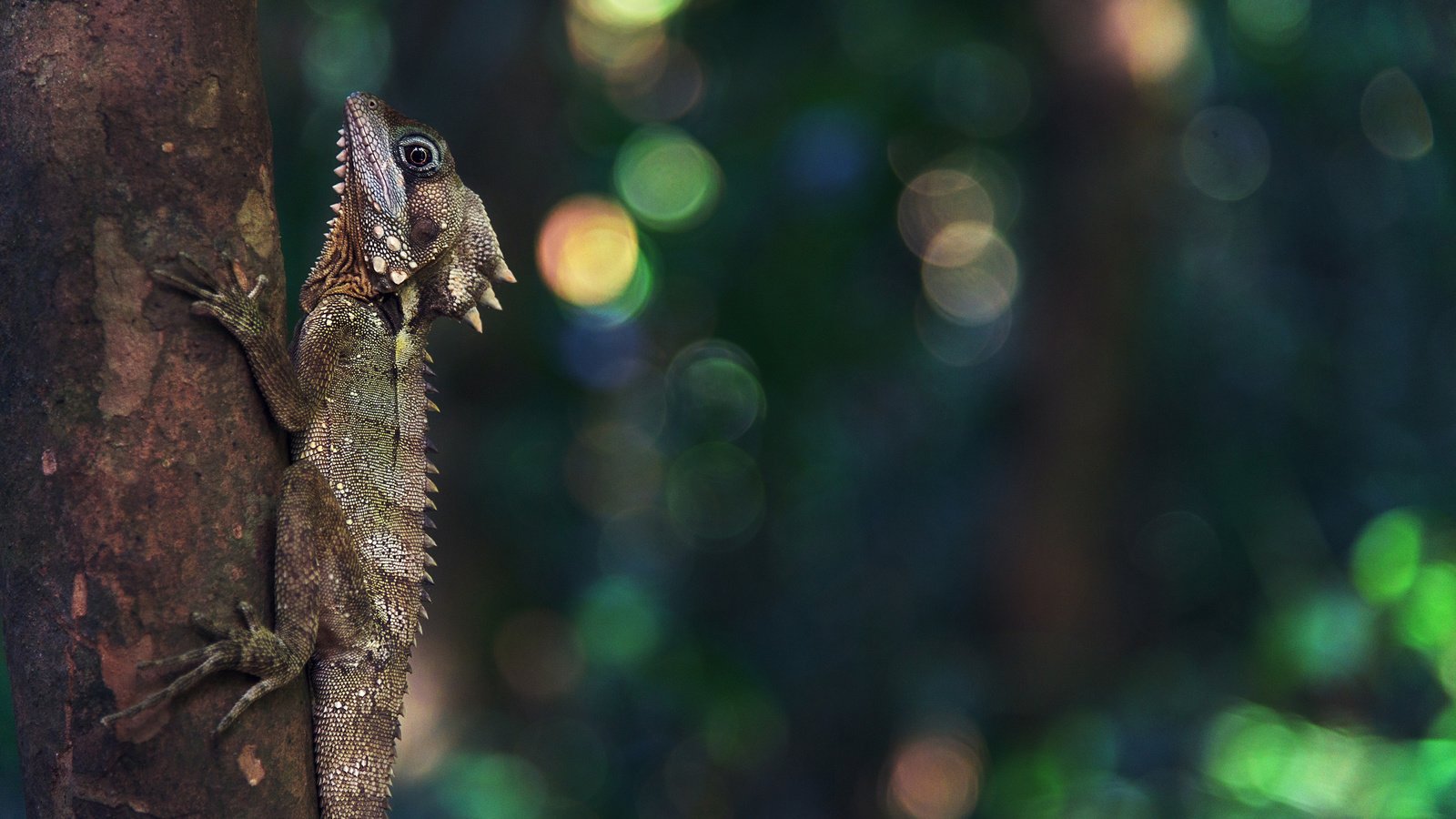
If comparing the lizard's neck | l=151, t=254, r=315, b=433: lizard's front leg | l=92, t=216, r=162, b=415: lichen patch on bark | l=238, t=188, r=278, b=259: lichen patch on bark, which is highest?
the lizard's neck

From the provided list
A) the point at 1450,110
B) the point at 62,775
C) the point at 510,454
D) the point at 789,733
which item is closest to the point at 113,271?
the point at 62,775

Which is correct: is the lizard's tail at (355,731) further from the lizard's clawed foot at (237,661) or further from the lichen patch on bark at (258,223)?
the lichen patch on bark at (258,223)

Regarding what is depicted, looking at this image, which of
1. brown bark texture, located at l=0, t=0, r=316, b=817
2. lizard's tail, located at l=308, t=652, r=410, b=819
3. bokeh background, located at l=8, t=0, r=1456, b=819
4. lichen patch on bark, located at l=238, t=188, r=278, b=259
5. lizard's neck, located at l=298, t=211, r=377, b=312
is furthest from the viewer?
bokeh background, located at l=8, t=0, r=1456, b=819

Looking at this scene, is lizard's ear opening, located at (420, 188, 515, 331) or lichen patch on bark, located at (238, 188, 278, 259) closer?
lichen patch on bark, located at (238, 188, 278, 259)

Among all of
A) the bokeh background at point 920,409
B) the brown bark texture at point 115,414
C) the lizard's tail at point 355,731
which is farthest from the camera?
the bokeh background at point 920,409

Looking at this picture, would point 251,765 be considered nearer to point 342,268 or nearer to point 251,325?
point 251,325

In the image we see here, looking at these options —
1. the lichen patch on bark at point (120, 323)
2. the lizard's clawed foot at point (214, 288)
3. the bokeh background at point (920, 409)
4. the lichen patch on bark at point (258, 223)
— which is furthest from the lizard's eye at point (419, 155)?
the bokeh background at point (920, 409)

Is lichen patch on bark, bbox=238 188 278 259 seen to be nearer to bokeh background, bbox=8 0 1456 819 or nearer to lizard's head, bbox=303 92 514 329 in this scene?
lizard's head, bbox=303 92 514 329

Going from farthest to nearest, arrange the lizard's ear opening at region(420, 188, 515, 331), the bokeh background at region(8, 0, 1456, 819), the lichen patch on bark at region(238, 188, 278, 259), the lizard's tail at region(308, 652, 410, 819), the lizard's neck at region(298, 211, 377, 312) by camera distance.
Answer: the bokeh background at region(8, 0, 1456, 819) < the lizard's ear opening at region(420, 188, 515, 331) < the lizard's neck at region(298, 211, 377, 312) < the lizard's tail at region(308, 652, 410, 819) < the lichen patch on bark at region(238, 188, 278, 259)

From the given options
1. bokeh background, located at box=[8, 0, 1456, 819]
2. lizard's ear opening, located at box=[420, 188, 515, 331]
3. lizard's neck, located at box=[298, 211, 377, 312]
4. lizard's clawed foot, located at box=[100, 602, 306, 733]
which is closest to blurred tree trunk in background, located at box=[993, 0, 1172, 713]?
bokeh background, located at box=[8, 0, 1456, 819]
